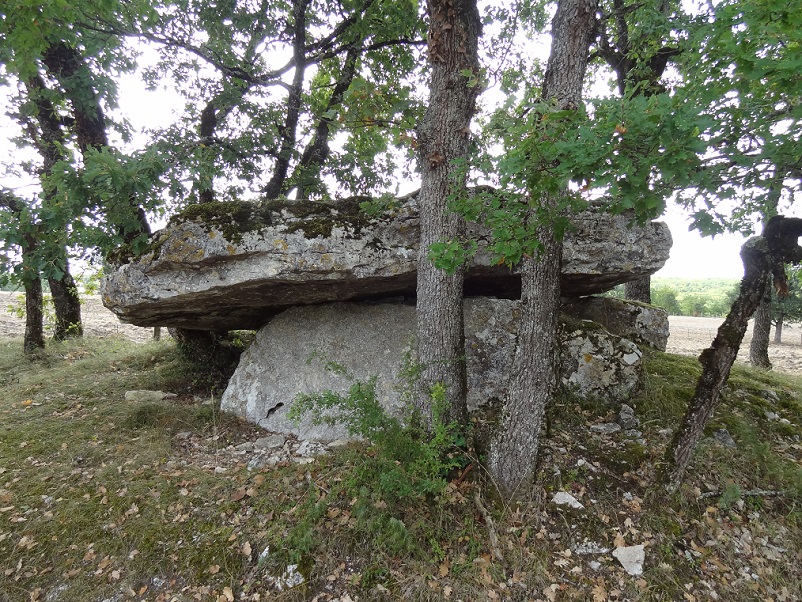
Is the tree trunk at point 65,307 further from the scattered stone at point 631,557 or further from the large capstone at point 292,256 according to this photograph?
the scattered stone at point 631,557

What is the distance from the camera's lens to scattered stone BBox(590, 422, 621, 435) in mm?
4738

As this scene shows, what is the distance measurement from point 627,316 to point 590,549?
4.44 m

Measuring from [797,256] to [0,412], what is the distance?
31.5 feet

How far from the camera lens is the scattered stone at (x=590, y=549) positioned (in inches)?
130

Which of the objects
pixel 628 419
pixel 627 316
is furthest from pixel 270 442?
pixel 627 316

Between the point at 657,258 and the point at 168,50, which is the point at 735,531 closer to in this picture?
the point at 657,258

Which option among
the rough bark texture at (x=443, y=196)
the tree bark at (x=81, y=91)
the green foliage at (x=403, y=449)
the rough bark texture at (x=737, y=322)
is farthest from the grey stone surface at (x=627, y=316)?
the tree bark at (x=81, y=91)

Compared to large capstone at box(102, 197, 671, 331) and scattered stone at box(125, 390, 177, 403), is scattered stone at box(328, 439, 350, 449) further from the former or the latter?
scattered stone at box(125, 390, 177, 403)

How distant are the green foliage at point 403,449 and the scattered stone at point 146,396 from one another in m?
3.46

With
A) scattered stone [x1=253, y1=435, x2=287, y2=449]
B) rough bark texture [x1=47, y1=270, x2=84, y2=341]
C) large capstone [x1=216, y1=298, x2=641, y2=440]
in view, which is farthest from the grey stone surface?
rough bark texture [x1=47, y1=270, x2=84, y2=341]

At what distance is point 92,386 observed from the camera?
6523mm

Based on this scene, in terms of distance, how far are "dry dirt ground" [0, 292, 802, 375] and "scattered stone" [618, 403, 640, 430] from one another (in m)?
8.99

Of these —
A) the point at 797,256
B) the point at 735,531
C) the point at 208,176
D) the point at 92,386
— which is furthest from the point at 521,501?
the point at 92,386

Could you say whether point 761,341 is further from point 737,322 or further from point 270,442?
point 270,442
